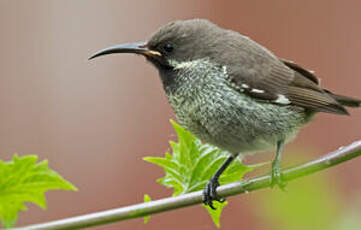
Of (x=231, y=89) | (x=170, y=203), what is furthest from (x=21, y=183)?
(x=231, y=89)

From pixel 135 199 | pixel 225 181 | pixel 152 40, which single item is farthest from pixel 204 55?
pixel 135 199

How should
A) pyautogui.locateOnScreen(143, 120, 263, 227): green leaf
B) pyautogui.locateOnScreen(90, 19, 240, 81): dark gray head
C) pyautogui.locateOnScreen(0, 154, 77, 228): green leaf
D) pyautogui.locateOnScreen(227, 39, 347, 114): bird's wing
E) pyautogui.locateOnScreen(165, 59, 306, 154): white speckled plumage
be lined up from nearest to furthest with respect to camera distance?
pyautogui.locateOnScreen(0, 154, 77, 228): green leaf
pyautogui.locateOnScreen(143, 120, 263, 227): green leaf
pyautogui.locateOnScreen(165, 59, 306, 154): white speckled plumage
pyautogui.locateOnScreen(227, 39, 347, 114): bird's wing
pyautogui.locateOnScreen(90, 19, 240, 81): dark gray head

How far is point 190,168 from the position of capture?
193 cm

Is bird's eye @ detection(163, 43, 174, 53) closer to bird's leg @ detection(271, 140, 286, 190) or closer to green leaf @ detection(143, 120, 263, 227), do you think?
bird's leg @ detection(271, 140, 286, 190)

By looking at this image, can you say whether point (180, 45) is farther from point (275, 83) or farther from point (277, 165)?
point (277, 165)

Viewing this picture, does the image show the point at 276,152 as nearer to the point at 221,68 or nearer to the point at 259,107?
the point at 259,107

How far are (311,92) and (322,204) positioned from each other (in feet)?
6.66

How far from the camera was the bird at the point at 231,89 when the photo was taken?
2.55 m

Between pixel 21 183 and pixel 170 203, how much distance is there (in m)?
0.43

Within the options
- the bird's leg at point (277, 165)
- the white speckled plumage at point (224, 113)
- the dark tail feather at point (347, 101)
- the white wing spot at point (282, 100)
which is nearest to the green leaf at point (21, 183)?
the bird's leg at point (277, 165)

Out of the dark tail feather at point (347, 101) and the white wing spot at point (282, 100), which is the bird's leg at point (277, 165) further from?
the dark tail feather at point (347, 101)

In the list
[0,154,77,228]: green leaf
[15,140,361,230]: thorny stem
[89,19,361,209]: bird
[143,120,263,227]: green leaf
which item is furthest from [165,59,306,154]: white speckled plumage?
[0,154,77,228]: green leaf

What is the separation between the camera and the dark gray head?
2.78 meters

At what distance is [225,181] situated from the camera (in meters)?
2.01
